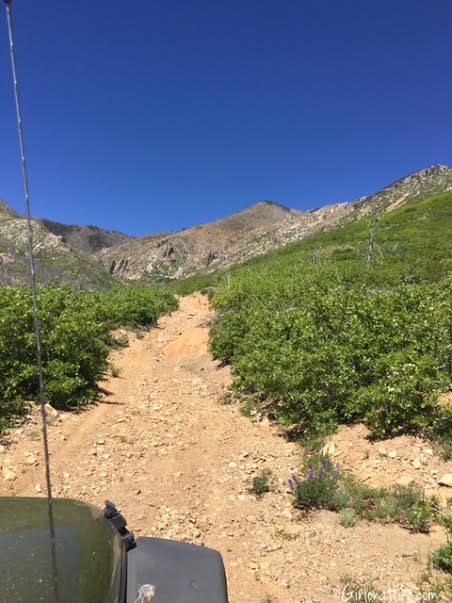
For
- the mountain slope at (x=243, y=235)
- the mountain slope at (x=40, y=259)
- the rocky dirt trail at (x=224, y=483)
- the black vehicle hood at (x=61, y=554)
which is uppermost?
the mountain slope at (x=243, y=235)

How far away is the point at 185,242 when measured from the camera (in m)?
128

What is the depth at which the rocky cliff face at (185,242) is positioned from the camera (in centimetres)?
6525

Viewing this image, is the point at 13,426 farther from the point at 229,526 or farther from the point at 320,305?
the point at 320,305

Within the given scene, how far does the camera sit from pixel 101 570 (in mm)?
2160

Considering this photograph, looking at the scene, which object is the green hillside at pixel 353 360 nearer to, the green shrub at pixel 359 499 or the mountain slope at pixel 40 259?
the green shrub at pixel 359 499

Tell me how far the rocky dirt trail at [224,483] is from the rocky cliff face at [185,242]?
4027 centimetres

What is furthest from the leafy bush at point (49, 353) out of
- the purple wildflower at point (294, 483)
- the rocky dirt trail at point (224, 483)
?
the purple wildflower at point (294, 483)

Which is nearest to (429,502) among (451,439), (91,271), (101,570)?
(451,439)

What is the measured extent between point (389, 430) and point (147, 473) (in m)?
3.95

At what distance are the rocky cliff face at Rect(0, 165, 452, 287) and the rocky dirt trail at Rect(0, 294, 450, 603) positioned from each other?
40.3 metres

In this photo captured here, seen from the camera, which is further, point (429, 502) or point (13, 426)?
point (13, 426)

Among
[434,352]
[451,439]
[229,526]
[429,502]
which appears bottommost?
[229,526]

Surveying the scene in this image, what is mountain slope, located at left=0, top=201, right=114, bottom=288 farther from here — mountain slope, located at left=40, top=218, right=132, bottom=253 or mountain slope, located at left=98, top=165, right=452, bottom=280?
mountain slope, located at left=40, top=218, right=132, bottom=253

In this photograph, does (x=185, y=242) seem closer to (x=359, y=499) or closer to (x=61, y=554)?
(x=359, y=499)
